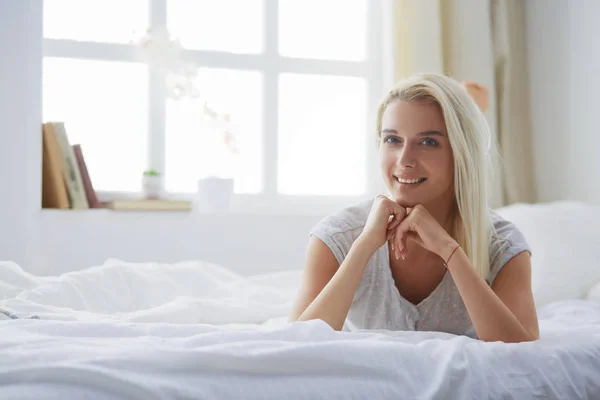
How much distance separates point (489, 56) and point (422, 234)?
208cm

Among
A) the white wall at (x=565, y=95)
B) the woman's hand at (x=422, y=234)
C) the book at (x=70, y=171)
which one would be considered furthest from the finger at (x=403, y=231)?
the white wall at (x=565, y=95)

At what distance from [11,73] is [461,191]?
6.27 ft

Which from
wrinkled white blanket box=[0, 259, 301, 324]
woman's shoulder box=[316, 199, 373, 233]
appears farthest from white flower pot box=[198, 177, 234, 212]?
woman's shoulder box=[316, 199, 373, 233]

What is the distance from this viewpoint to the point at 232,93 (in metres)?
3.31

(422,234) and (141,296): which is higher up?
(422,234)

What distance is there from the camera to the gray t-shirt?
1522 mm

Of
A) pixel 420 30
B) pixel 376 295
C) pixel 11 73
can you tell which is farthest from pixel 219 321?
pixel 420 30

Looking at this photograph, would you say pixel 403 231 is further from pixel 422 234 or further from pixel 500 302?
pixel 500 302

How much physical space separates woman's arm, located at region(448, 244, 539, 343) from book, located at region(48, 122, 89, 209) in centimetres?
182

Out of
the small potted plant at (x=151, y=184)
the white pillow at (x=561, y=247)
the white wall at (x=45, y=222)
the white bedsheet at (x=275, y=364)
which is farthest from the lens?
the small potted plant at (x=151, y=184)

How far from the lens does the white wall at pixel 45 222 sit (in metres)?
2.63

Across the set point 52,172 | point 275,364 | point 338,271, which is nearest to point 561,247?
point 338,271

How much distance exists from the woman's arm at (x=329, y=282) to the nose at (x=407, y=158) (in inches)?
7.7

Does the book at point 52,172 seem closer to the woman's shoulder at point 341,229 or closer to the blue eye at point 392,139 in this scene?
the woman's shoulder at point 341,229
